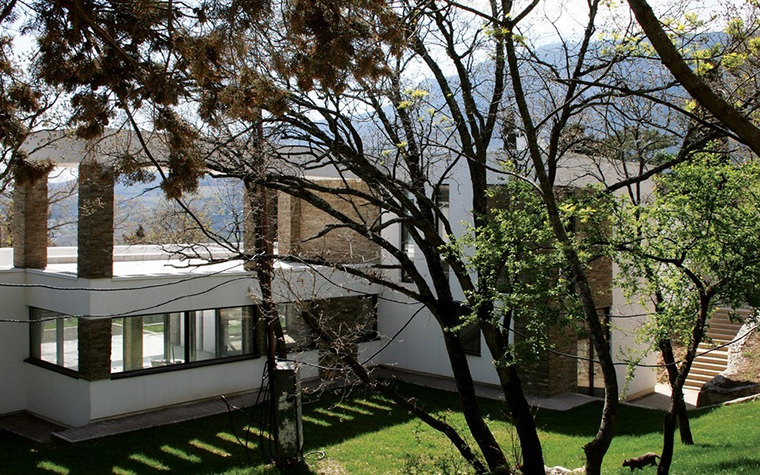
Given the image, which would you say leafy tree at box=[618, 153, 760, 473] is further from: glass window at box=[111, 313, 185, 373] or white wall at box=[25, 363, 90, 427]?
white wall at box=[25, 363, 90, 427]

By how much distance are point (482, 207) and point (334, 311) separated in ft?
32.7

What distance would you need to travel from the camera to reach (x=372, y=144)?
527 inches

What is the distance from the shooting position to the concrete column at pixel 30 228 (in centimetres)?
1642

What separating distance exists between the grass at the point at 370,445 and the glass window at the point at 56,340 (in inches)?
74.9

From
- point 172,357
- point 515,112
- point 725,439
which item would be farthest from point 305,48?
point 172,357

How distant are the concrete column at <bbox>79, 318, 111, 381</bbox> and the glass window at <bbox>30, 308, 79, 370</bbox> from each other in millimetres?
486

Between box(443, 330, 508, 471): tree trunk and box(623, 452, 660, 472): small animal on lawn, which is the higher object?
box(443, 330, 508, 471): tree trunk

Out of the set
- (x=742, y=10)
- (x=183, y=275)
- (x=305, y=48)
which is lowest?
(x=183, y=275)

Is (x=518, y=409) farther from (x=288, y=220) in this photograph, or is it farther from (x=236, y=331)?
(x=288, y=220)

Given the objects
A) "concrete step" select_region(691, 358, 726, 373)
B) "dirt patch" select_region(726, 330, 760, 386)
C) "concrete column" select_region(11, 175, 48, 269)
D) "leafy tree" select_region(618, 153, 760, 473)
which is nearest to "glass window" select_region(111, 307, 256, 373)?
"concrete column" select_region(11, 175, 48, 269)

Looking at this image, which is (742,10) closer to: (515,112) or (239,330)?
(515,112)

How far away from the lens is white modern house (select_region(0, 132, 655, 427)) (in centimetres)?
1463

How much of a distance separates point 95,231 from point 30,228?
8.97 ft

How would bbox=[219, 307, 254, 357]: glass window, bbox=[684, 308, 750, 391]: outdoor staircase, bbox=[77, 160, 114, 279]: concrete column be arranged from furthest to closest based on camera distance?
bbox=[684, 308, 750, 391]: outdoor staircase, bbox=[219, 307, 254, 357]: glass window, bbox=[77, 160, 114, 279]: concrete column
